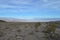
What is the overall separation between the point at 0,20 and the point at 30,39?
8886 millimetres

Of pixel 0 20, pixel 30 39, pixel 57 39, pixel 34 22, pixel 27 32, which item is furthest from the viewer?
pixel 0 20

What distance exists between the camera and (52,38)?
9242mm

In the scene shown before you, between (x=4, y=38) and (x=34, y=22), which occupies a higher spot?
(x=34, y=22)

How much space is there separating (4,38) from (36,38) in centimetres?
226

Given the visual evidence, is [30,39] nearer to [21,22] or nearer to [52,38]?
[52,38]

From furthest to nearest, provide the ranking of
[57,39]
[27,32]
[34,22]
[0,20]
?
[0,20] < [34,22] < [27,32] < [57,39]

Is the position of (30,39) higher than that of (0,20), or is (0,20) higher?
(0,20)

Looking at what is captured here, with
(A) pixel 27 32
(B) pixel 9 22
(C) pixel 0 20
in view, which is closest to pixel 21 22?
(B) pixel 9 22

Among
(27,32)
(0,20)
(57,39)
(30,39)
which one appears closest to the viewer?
(57,39)

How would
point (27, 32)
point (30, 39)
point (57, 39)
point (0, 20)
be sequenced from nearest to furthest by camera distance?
point (57, 39), point (30, 39), point (27, 32), point (0, 20)

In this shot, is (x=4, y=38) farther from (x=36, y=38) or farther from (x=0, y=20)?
(x=0, y=20)

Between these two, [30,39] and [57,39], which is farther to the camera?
[30,39]

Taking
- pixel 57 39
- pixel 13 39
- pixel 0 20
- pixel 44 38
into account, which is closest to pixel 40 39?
pixel 44 38

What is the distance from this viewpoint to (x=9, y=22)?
51.8 ft
